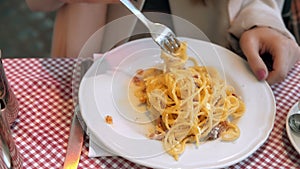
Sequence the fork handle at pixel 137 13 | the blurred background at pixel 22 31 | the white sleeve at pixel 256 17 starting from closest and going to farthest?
the fork handle at pixel 137 13 < the white sleeve at pixel 256 17 < the blurred background at pixel 22 31

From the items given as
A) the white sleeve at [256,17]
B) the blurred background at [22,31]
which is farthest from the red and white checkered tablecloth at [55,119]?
the blurred background at [22,31]

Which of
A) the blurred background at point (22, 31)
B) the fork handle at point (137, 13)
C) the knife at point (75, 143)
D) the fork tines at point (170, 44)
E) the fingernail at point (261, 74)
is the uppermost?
the fork handle at point (137, 13)

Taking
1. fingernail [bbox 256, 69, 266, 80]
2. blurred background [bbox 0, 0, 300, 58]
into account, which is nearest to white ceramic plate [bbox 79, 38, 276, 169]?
fingernail [bbox 256, 69, 266, 80]

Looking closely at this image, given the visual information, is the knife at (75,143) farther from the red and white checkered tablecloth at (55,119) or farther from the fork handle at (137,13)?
the fork handle at (137,13)

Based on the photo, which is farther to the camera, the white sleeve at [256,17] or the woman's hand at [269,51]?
the white sleeve at [256,17]

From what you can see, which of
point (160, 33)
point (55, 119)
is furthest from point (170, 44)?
point (55, 119)

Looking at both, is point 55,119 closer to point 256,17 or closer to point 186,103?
point 186,103

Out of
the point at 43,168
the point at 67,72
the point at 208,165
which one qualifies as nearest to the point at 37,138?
the point at 43,168

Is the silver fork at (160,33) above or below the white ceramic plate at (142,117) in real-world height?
above

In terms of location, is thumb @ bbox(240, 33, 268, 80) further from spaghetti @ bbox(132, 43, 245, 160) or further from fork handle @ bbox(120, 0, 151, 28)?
fork handle @ bbox(120, 0, 151, 28)
